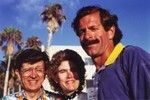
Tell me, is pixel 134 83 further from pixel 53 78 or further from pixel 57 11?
pixel 57 11

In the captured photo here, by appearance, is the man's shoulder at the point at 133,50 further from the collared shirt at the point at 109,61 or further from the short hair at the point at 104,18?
the short hair at the point at 104,18

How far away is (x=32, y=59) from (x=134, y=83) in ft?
9.02

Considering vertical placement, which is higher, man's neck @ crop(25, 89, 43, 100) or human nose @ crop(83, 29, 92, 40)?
human nose @ crop(83, 29, 92, 40)

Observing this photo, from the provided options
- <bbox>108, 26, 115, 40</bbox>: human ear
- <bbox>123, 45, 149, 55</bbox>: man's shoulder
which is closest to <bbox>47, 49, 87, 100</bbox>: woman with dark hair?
<bbox>108, 26, 115, 40</bbox>: human ear

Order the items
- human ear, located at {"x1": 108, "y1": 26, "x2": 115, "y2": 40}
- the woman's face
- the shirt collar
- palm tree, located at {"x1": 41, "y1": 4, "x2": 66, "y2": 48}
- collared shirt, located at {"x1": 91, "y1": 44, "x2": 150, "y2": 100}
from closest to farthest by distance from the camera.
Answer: collared shirt, located at {"x1": 91, "y1": 44, "x2": 150, "y2": 100} < the shirt collar < human ear, located at {"x1": 108, "y1": 26, "x2": 115, "y2": 40} < the woman's face < palm tree, located at {"x1": 41, "y1": 4, "x2": 66, "y2": 48}

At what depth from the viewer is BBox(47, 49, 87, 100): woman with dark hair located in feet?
20.4

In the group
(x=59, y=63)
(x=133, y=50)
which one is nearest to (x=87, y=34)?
(x=133, y=50)

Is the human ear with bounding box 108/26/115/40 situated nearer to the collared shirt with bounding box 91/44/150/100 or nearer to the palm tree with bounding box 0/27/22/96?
the collared shirt with bounding box 91/44/150/100

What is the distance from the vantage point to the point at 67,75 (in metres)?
6.18

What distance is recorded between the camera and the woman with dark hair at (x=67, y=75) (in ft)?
20.4

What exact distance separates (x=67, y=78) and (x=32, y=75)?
1.77ft

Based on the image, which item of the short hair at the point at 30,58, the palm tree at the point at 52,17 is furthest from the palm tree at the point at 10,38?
the short hair at the point at 30,58

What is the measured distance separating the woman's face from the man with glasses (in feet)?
0.90

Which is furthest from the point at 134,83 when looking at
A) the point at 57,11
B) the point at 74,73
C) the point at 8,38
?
the point at 8,38
